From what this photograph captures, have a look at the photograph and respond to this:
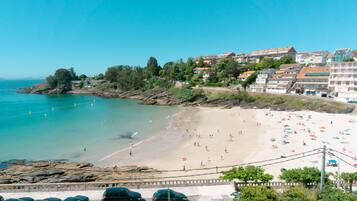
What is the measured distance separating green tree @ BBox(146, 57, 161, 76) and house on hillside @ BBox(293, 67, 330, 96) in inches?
2836

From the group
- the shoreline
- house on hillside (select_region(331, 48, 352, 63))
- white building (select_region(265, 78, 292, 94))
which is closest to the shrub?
white building (select_region(265, 78, 292, 94))

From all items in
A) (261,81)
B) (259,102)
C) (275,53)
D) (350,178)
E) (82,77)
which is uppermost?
(275,53)

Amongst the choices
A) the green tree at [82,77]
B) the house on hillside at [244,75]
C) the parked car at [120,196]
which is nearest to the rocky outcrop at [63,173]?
the parked car at [120,196]

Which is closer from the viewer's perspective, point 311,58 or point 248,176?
point 248,176

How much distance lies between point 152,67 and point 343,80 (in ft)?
284

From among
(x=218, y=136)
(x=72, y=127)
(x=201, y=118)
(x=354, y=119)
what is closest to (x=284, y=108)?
(x=354, y=119)

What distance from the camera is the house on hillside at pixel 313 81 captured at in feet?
264

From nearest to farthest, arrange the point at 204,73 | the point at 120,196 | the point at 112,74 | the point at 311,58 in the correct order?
the point at 120,196, the point at 204,73, the point at 311,58, the point at 112,74

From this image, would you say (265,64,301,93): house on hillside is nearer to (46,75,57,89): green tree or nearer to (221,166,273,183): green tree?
(221,166,273,183): green tree

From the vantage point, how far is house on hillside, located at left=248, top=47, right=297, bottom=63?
134 m

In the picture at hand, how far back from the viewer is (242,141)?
136 ft

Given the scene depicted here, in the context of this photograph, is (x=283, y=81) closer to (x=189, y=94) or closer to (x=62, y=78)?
(x=189, y=94)

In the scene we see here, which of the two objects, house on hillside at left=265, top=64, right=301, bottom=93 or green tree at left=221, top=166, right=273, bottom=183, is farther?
house on hillside at left=265, top=64, right=301, bottom=93

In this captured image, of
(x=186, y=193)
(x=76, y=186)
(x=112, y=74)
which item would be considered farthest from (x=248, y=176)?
(x=112, y=74)
